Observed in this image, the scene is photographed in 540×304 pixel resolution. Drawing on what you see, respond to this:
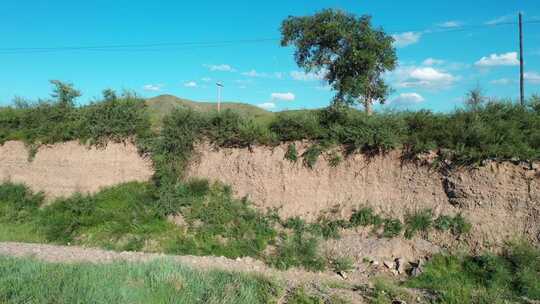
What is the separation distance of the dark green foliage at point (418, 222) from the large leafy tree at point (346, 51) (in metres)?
5.51

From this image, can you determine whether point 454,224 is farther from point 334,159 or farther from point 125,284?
point 125,284

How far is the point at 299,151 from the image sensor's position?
1061 centimetres

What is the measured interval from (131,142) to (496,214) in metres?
9.97

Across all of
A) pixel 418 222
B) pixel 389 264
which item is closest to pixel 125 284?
pixel 389 264

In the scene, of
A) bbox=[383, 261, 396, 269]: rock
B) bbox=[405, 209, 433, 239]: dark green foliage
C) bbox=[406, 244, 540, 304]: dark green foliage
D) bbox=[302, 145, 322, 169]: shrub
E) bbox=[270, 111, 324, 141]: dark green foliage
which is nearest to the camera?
bbox=[406, 244, 540, 304]: dark green foliage

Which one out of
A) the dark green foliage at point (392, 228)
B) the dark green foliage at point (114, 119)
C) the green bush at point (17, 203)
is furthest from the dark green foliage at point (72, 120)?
the dark green foliage at point (392, 228)

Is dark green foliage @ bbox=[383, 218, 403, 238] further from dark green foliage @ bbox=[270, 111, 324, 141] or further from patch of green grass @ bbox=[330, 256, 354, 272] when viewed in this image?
dark green foliage @ bbox=[270, 111, 324, 141]

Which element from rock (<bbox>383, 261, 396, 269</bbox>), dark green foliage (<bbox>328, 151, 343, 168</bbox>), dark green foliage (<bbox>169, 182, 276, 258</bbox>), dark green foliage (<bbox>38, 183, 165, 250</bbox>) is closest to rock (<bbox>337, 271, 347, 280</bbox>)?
rock (<bbox>383, 261, 396, 269</bbox>)

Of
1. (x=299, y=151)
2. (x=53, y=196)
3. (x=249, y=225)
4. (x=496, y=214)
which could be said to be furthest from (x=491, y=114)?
(x=53, y=196)

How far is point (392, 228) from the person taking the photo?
29.4 ft

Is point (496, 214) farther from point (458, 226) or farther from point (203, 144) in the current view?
point (203, 144)

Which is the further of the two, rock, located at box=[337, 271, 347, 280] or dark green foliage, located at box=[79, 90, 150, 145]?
dark green foliage, located at box=[79, 90, 150, 145]

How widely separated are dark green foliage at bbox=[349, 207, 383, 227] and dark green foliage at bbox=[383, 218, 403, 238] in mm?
173

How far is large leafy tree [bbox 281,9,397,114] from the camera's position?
1373 centimetres
